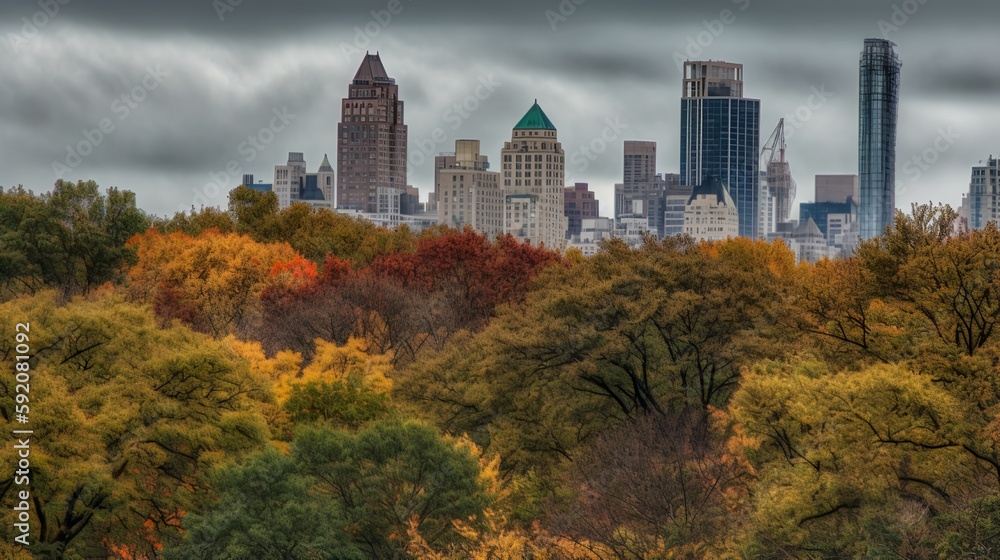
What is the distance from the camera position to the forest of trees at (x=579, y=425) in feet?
111

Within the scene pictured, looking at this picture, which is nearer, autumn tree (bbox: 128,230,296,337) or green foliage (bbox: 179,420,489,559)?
green foliage (bbox: 179,420,489,559)

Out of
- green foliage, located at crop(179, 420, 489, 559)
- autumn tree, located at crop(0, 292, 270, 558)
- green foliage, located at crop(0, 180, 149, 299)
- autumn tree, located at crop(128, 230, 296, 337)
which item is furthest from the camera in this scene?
green foliage, located at crop(0, 180, 149, 299)

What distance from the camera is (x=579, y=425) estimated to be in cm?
4781

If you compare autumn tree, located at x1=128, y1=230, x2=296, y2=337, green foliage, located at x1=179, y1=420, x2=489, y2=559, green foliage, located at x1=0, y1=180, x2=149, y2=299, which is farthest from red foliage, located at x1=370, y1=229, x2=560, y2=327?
green foliage, located at x1=179, y1=420, x2=489, y2=559

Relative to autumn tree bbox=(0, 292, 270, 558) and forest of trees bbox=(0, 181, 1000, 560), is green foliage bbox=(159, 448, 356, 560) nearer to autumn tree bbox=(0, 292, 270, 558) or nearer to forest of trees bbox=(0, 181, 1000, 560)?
forest of trees bbox=(0, 181, 1000, 560)

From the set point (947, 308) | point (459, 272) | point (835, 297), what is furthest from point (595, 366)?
point (459, 272)

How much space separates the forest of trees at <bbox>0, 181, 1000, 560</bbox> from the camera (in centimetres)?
3369

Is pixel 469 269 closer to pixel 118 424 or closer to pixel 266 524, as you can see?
pixel 118 424

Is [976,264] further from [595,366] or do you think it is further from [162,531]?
[162,531]

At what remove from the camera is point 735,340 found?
46969 mm

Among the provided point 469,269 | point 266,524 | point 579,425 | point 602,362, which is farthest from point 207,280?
point 266,524

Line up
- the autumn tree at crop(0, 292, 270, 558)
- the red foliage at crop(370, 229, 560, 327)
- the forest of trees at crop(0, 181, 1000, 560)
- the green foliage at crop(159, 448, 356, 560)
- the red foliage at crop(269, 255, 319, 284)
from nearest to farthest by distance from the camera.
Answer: the forest of trees at crop(0, 181, 1000, 560), the green foliage at crop(159, 448, 356, 560), the autumn tree at crop(0, 292, 270, 558), the red foliage at crop(370, 229, 560, 327), the red foliage at crop(269, 255, 319, 284)

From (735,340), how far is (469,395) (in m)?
8.34

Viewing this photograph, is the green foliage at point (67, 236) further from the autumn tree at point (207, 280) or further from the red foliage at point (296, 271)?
the red foliage at point (296, 271)
